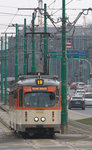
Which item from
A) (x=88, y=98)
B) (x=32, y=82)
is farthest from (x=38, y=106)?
(x=88, y=98)

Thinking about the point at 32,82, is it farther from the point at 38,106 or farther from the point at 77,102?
the point at 77,102

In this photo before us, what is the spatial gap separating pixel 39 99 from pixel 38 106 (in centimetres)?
30

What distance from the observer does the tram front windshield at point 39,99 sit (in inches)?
896

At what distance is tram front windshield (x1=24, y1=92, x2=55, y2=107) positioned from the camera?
22766mm

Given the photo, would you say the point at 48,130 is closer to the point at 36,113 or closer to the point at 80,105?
the point at 36,113

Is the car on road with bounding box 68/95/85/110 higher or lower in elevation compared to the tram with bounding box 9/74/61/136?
lower

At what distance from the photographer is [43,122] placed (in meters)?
22.6

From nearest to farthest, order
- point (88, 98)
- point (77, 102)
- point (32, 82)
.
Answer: point (32, 82) < point (77, 102) < point (88, 98)

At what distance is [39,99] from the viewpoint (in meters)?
22.8

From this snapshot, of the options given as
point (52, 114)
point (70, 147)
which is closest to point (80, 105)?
point (52, 114)

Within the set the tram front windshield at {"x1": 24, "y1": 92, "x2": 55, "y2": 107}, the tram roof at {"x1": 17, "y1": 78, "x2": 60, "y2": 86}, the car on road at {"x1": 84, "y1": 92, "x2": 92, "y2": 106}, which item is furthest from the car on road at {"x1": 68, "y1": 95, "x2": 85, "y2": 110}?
the tram front windshield at {"x1": 24, "y1": 92, "x2": 55, "y2": 107}

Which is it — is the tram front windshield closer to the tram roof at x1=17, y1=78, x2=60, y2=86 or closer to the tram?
the tram

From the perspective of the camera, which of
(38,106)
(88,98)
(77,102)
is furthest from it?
(88,98)

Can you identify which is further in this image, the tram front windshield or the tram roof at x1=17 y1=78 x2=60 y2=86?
the tram roof at x1=17 y1=78 x2=60 y2=86
